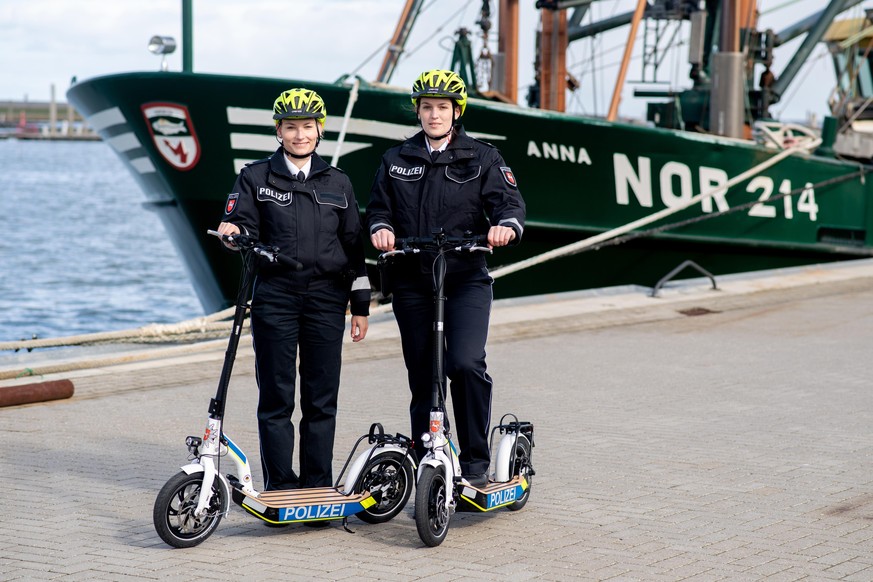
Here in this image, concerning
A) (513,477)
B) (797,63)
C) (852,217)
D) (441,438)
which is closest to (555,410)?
(513,477)

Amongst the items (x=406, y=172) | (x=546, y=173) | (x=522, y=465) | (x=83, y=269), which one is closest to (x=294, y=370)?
(x=406, y=172)

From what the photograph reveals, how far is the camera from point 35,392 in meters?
8.00

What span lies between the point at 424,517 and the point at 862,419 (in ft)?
11.8

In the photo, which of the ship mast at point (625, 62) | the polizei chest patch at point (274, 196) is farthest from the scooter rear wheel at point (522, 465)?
the ship mast at point (625, 62)

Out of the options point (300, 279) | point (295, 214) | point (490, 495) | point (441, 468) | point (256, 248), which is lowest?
point (490, 495)

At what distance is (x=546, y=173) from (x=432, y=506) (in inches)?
374

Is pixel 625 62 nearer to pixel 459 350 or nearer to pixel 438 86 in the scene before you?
pixel 438 86

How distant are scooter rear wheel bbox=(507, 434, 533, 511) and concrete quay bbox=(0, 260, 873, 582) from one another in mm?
56

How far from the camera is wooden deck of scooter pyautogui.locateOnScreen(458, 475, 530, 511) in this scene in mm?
5266

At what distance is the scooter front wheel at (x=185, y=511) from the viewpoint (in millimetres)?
4863

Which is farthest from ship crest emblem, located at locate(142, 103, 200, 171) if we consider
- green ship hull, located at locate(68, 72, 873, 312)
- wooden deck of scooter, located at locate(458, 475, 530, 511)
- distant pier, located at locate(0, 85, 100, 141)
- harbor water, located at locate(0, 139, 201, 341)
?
distant pier, located at locate(0, 85, 100, 141)

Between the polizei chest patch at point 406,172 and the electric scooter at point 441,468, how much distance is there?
28 centimetres

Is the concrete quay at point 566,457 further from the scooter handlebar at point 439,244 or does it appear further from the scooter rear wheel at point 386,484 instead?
the scooter handlebar at point 439,244

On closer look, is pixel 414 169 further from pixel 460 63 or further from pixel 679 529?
pixel 460 63
